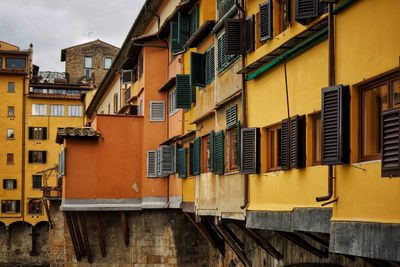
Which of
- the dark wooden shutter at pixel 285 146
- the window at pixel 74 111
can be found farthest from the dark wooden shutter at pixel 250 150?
the window at pixel 74 111

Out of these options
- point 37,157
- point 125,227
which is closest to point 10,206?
point 37,157

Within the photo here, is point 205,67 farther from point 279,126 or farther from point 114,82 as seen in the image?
point 114,82

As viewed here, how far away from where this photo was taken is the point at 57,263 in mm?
39062

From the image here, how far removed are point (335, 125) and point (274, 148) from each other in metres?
3.62

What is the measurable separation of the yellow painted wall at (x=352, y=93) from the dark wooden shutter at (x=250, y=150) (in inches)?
21.7

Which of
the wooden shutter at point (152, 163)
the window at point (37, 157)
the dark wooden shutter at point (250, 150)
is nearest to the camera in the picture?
the dark wooden shutter at point (250, 150)

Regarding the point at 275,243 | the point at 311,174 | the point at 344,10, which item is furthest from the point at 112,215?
the point at 344,10

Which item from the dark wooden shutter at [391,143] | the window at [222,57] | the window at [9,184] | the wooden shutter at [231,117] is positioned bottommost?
the window at [9,184]

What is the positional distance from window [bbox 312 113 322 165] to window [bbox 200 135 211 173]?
750 cm

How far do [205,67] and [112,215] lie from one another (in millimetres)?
9047

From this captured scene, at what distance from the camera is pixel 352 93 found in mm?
8625

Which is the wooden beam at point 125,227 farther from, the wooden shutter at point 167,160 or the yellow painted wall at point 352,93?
the yellow painted wall at point 352,93

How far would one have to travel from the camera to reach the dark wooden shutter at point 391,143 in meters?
7.09

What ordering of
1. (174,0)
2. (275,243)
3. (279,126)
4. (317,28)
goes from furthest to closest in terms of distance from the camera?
(174,0) < (275,243) < (279,126) < (317,28)
